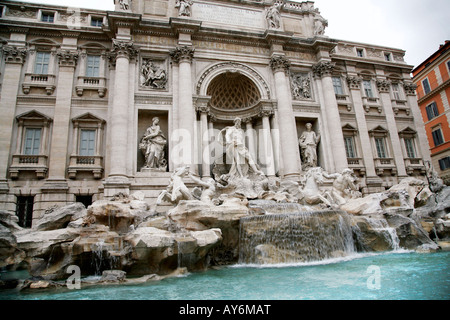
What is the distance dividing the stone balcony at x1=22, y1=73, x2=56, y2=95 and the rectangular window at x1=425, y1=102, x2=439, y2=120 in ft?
95.7

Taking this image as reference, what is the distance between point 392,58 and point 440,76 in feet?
12.6

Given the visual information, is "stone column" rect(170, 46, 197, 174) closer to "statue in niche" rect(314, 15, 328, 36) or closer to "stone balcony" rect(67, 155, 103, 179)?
"stone balcony" rect(67, 155, 103, 179)

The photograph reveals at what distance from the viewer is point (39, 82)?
1587cm

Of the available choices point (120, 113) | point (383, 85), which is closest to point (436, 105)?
point (383, 85)

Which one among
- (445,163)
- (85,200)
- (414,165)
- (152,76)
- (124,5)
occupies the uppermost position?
(124,5)

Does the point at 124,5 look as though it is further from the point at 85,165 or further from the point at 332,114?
the point at 332,114

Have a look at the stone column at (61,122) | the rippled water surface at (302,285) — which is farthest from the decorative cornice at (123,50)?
the rippled water surface at (302,285)

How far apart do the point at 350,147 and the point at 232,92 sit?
31.0 feet

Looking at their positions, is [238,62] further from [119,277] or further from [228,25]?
[119,277]

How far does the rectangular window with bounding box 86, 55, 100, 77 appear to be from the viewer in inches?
661

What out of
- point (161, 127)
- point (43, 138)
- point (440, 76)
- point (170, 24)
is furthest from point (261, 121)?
point (440, 76)

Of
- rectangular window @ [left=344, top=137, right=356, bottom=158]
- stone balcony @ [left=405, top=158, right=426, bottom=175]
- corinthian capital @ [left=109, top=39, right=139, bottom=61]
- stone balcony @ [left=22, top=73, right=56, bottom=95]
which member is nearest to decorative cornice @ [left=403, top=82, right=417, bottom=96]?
stone balcony @ [left=405, top=158, right=426, bottom=175]

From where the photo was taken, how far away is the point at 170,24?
55.6 feet

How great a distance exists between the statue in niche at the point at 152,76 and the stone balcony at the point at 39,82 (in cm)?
503
